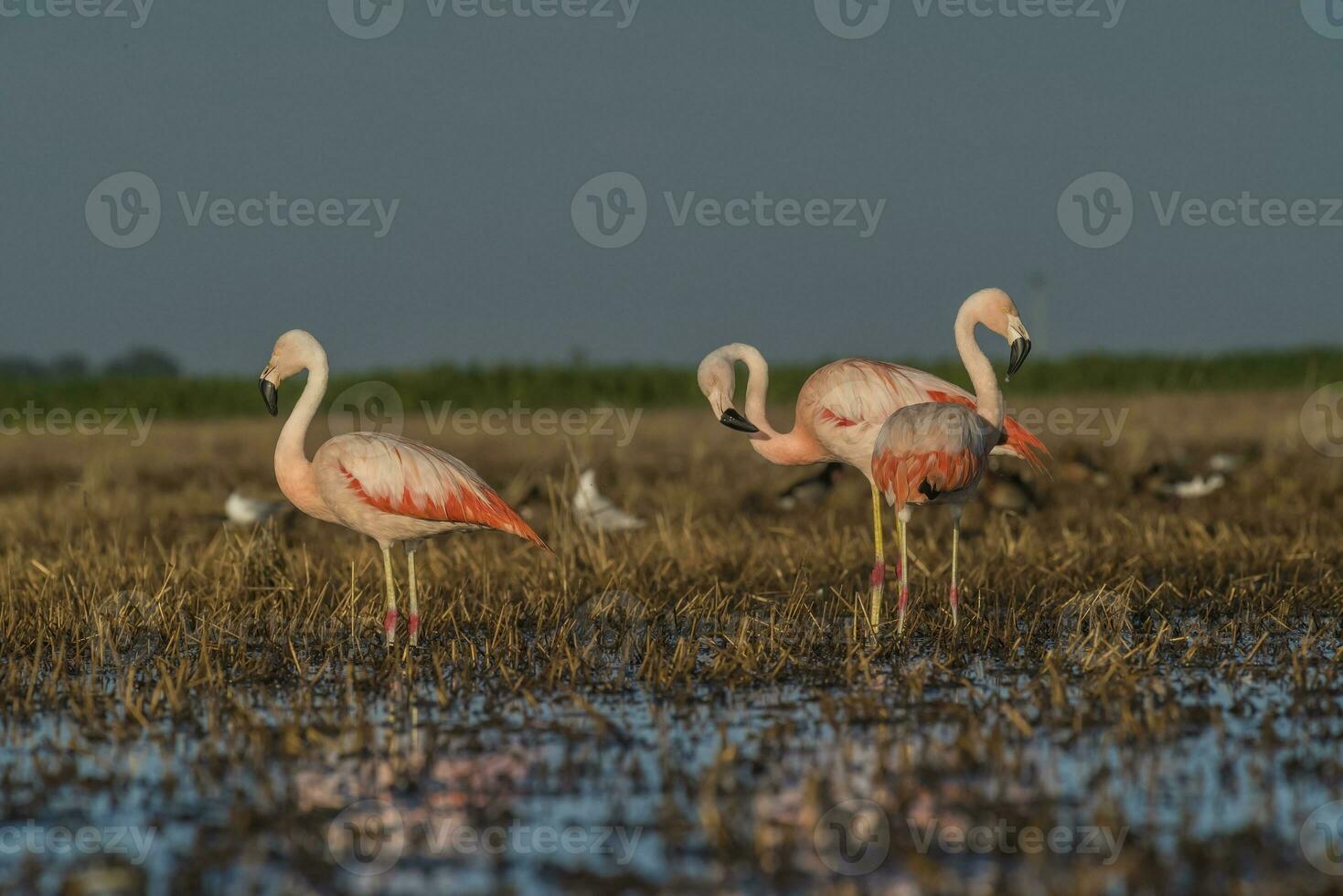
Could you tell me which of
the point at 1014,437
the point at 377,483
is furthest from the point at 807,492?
the point at 377,483

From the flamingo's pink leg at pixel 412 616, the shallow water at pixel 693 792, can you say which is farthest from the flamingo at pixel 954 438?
the flamingo's pink leg at pixel 412 616

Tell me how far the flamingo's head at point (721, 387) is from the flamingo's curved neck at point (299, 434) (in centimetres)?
198

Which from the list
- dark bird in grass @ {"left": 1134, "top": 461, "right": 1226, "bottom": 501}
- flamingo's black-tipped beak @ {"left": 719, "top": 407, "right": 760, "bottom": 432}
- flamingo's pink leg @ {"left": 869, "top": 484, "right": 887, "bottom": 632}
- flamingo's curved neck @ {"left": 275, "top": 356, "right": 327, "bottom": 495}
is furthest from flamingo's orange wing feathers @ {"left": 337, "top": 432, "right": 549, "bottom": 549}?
dark bird in grass @ {"left": 1134, "top": 461, "right": 1226, "bottom": 501}

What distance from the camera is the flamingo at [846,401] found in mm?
8172

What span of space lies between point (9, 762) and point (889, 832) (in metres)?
2.84

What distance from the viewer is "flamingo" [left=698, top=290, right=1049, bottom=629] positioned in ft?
26.8

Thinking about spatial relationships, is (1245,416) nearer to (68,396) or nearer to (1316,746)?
(1316,746)

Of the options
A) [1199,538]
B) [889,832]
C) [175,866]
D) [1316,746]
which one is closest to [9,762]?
[175,866]

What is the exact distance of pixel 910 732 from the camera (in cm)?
528

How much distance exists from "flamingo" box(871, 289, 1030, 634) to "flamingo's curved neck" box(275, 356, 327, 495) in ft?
9.10

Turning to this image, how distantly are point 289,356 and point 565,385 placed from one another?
29467mm

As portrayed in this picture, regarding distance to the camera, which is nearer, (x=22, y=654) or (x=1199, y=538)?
(x=22, y=654)

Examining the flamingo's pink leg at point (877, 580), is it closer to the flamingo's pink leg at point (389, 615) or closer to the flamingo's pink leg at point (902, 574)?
the flamingo's pink leg at point (902, 574)

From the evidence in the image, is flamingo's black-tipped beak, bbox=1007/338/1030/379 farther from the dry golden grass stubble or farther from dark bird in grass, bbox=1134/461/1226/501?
dark bird in grass, bbox=1134/461/1226/501
